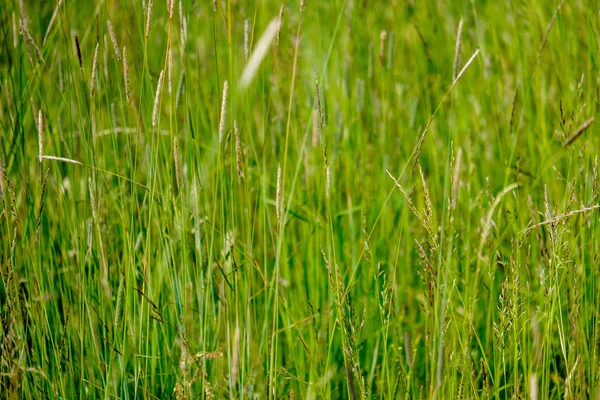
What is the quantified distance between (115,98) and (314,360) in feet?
3.38

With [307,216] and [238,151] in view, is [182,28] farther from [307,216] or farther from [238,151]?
[307,216]

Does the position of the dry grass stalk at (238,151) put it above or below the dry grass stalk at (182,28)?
below

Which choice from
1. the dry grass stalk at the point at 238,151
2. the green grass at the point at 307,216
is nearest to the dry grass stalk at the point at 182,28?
the green grass at the point at 307,216

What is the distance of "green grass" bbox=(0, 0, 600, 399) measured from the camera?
3.84 ft

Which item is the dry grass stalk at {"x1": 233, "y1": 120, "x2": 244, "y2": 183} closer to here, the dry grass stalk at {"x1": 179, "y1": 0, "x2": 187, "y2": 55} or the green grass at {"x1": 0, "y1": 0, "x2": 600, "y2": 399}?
the green grass at {"x1": 0, "y1": 0, "x2": 600, "y2": 399}

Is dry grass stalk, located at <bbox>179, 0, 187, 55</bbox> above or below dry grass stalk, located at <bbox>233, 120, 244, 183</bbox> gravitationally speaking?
above

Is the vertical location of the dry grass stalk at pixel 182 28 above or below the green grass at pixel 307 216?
above

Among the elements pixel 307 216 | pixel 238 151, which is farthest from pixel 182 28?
pixel 307 216

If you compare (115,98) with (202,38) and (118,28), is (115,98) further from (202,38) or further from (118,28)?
(118,28)

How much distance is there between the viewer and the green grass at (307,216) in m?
1.17

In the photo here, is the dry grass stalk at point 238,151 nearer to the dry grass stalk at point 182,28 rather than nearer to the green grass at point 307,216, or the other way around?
the green grass at point 307,216

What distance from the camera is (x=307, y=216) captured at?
5.88ft

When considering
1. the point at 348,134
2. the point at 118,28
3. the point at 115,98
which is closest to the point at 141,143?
the point at 115,98

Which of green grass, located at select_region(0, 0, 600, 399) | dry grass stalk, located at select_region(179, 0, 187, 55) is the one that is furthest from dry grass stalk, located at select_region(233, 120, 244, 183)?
dry grass stalk, located at select_region(179, 0, 187, 55)
